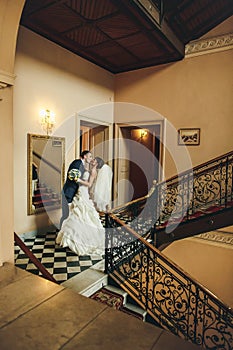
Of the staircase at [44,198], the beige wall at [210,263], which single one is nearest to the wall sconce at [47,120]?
the staircase at [44,198]

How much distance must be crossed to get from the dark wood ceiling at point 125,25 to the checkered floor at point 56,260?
13.2ft

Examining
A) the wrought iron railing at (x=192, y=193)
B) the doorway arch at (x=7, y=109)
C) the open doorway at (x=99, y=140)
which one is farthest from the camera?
the open doorway at (x=99, y=140)

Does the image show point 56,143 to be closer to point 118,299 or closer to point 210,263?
point 118,299

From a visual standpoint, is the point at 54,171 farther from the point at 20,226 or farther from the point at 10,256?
the point at 10,256

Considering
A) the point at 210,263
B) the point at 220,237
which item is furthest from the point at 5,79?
the point at 210,263

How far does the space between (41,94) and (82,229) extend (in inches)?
110

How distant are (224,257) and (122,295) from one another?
3440 mm

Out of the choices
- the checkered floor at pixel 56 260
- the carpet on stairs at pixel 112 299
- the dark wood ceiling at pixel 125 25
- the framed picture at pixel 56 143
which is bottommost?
the carpet on stairs at pixel 112 299

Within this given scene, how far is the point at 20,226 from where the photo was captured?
4.37 metres

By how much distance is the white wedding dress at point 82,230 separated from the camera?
3.85 meters

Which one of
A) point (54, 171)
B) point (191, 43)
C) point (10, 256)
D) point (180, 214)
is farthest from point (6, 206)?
point (191, 43)

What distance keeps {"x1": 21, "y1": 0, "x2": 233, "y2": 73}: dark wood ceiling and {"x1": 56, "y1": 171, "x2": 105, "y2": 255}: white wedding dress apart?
9.89 feet

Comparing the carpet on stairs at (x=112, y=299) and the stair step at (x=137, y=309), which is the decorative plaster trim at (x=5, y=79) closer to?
the carpet on stairs at (x=112, y=299)

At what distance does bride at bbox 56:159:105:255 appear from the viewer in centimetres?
385
